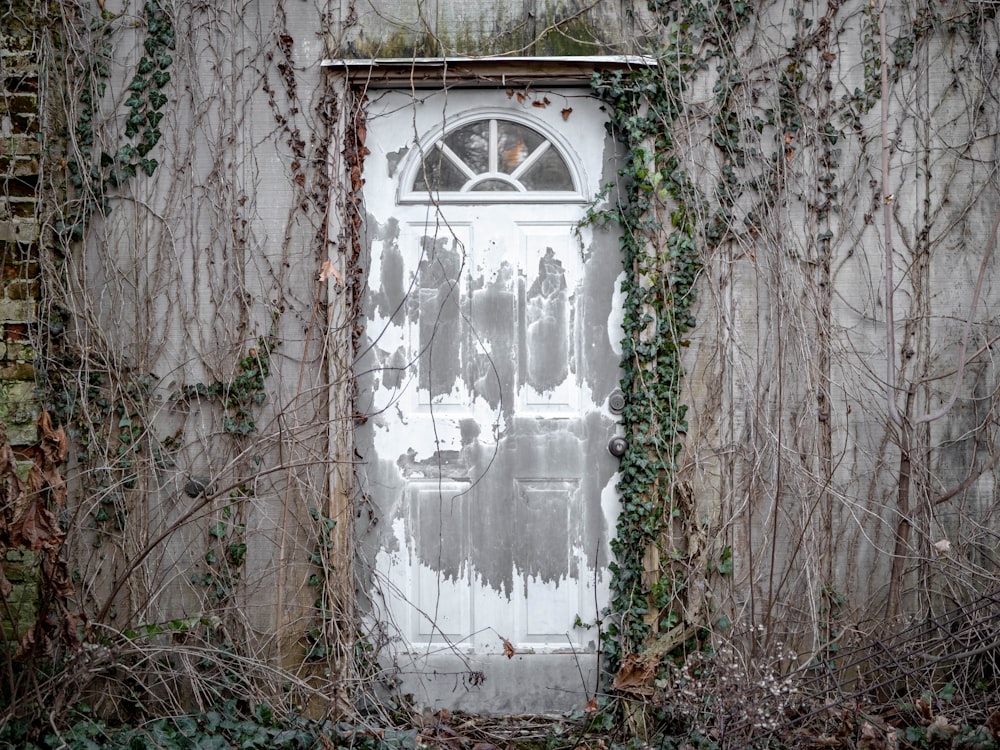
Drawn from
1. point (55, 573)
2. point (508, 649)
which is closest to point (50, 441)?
point (55, 573)

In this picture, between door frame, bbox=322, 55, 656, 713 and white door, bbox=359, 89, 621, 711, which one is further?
white door, bbox=359, 89, 621, 711

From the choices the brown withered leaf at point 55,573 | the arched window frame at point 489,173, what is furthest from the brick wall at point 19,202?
the arched window frame at point 489,173

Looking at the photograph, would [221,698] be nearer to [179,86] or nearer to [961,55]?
[179,86]

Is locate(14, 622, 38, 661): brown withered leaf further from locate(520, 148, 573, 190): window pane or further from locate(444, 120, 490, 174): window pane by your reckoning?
locate(520, 148, 573, 190): window pane

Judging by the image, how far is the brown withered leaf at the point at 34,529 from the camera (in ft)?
9.59

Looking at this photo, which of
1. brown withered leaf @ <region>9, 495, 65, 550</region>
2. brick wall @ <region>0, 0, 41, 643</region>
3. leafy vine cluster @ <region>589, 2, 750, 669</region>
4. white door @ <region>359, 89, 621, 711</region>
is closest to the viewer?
brown withered leaf @ <region>9, 495, 65, 550</region>

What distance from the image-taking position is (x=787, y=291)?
11.8 feet

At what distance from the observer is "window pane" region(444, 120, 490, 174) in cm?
373

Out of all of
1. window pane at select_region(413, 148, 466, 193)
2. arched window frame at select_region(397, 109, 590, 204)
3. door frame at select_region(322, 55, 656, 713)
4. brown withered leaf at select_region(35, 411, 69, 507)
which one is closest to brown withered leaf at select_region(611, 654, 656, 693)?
door frame at select_region(322, 55, 656, 713)

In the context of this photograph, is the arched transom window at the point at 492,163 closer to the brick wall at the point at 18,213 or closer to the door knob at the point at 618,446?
the door knob at the point at 618,446

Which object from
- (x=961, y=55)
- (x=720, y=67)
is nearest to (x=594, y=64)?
(x=720, y=67)

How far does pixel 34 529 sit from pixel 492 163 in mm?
2301

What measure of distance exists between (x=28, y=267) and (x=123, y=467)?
91 cm

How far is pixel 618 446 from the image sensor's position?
12.0ft
